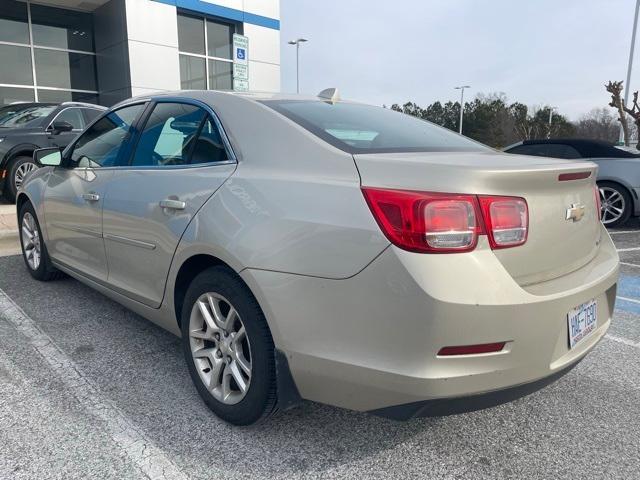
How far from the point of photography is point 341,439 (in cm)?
232

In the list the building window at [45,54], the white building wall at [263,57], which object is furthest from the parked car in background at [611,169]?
the building window at [45,54]

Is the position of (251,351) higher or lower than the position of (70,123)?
lower

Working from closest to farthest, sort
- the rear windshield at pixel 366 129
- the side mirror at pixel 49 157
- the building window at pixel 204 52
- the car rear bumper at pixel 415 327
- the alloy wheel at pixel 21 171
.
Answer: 1. the car rear bumper at pixel 415 327
2. the rear windshield at pixel 366 129
3. the side mirror at pixel 49 157
4. the alloy wheel at pixel 21 171
5. the building window at pixel 204 52

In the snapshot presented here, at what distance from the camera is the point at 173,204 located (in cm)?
257

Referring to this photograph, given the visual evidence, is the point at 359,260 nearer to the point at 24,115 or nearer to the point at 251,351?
the point at 251,351

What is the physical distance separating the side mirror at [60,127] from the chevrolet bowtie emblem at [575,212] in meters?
7.71

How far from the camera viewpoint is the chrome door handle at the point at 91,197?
10.7 feet

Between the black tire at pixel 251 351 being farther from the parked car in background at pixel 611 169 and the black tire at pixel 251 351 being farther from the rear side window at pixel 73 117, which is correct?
the rear side window at pixel 73 117

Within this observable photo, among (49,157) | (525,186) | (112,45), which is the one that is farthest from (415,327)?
(112,45)

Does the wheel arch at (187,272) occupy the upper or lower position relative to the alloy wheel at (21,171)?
lower

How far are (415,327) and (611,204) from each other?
25.7 feet

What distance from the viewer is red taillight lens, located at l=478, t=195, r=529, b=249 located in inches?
71.7

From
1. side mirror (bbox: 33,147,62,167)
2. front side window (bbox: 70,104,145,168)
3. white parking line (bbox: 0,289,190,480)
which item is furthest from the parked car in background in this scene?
white parking line (bbox: 0,289,190,480)

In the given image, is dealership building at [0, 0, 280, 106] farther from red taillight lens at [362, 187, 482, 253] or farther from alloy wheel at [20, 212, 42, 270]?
red taillight lens at [362, 187, 482, 253]
